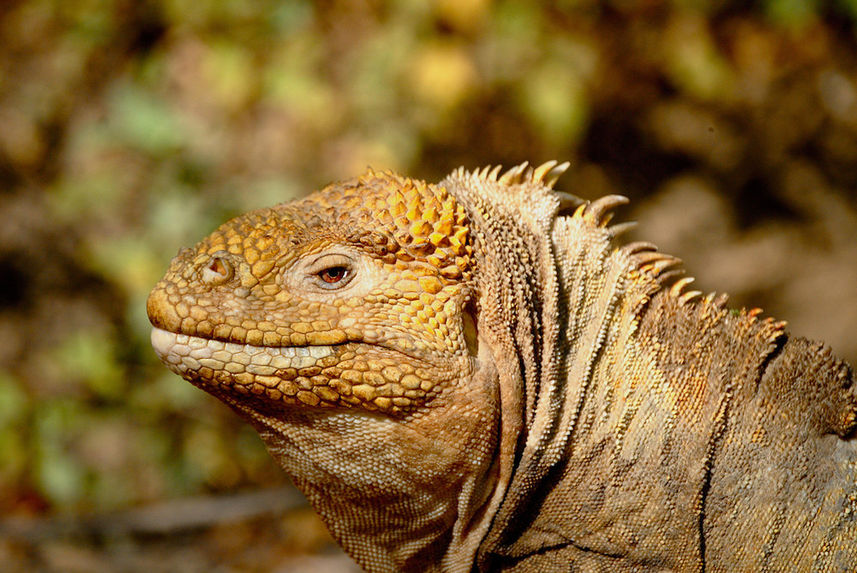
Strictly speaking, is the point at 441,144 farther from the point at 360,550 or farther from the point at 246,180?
the point at 360,550

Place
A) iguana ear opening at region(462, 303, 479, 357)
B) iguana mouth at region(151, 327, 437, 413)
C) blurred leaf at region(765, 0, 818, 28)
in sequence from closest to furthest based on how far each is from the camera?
iguana mouth at region(151, 327, 437, 413) → iguana ear opening at region(462, 303, 479, 357) → blurred leaf at region(765, 0, 818, 28)

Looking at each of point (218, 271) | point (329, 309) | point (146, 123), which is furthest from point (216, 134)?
point (329, 309)

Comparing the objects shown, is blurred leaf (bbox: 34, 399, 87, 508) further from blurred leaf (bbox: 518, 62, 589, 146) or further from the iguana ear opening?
the iguana ear opening

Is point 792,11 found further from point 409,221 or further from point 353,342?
point 353,342

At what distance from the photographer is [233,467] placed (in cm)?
670

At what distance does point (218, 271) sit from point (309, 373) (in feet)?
1.24

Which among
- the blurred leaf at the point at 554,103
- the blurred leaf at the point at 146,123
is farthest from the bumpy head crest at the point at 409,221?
the blurred leaf at the point at 146,123

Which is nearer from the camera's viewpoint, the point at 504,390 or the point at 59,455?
the point at 504,390

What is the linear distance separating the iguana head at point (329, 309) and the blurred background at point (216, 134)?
4.23m

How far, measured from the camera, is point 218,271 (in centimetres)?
Result: 238

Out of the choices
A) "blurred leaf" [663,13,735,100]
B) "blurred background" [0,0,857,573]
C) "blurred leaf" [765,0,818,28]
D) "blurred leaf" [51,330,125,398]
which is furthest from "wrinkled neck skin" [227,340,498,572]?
"blurred leaf" [765,0,818,28]

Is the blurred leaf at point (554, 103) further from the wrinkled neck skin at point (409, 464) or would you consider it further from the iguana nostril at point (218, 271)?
the iguana nostril at point (218, 271)

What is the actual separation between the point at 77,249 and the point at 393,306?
5.23 meters

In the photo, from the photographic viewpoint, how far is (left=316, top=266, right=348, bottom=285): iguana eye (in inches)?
94.5
